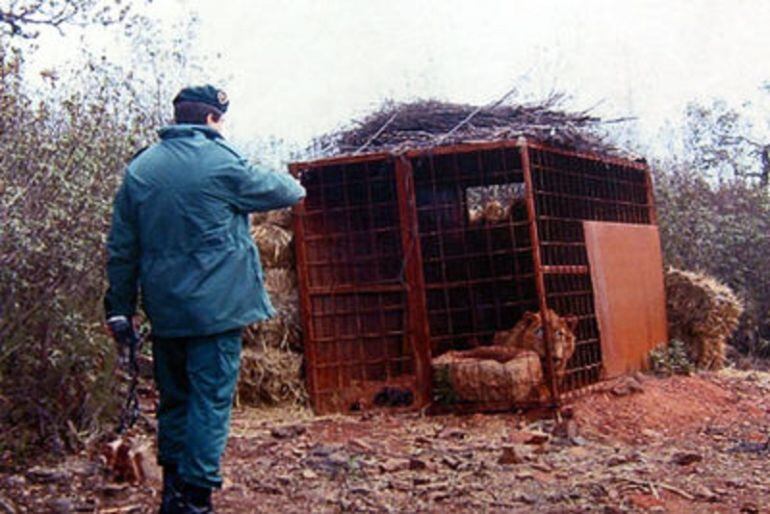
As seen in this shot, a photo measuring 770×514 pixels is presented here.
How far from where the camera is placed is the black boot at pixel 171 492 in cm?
399

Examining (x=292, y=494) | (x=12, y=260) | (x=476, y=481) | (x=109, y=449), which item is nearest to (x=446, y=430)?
(x=476, y=481)

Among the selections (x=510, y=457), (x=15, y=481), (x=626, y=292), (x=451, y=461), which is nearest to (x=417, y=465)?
(x=451, y=461)

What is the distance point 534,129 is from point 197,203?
4.63 metres

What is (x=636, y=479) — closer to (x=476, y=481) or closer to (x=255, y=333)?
(x=476, y=481)

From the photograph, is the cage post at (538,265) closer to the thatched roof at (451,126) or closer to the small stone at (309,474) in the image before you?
the thatched roof at (451,126)

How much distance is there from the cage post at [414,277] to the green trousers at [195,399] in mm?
4030

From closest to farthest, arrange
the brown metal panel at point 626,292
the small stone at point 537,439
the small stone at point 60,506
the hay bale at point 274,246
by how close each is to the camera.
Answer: the small stone at point 60,506 → the small stone at point 537,439 → the hay bale at point 274,246 → the brown metal panel at point 626,292

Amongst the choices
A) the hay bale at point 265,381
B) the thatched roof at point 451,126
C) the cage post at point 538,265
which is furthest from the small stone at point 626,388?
the hay bale at point 265,381

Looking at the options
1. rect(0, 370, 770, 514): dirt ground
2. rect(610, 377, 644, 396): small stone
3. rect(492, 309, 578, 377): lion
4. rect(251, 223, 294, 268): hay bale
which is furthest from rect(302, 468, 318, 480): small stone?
rect(610, 377, 644, 396): small stone


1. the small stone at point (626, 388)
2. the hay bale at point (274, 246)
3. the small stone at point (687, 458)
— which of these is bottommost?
the small stone at point (687, 458)

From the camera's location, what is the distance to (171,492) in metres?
4.04

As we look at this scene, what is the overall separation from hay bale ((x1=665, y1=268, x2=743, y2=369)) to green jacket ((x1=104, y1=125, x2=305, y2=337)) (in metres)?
6.66

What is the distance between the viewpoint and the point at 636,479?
5.21m

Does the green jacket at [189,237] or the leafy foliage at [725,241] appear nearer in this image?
the green jacket at [189,237]
